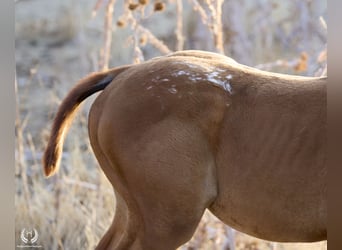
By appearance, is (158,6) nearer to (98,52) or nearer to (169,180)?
(98,52)

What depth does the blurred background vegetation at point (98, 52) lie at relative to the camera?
367cm

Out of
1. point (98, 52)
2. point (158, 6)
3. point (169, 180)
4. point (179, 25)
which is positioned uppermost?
point (158, 6)

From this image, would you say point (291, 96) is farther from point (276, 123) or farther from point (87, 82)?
point (87, 82)

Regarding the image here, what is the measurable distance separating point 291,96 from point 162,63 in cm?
48

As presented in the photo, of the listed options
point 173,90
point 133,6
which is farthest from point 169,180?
point 133,6

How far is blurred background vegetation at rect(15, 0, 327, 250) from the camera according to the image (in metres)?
3.67

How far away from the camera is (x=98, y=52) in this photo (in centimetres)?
379

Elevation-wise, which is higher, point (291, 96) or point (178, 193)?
point (291, 96)

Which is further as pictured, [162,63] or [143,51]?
[143,51]

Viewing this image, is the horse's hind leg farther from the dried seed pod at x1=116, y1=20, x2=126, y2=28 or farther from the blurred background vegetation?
the dried seed pod at x1=116, y1=20, x2=126, y2=28

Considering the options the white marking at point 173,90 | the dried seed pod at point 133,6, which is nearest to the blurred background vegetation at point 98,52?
the dried seed pod at point 133,6

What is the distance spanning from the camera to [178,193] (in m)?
2.63

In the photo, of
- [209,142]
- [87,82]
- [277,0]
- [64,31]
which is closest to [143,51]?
[64,31]

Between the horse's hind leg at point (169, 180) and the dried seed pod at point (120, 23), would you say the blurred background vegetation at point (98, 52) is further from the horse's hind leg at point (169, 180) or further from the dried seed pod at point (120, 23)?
the horse's hind leg at point (169, 180)
